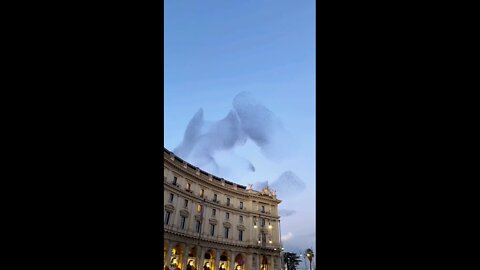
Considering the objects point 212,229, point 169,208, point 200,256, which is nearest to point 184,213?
point 169,208

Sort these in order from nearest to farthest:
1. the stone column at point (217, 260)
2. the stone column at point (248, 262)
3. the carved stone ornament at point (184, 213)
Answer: the carved stone ornament at point (184, 213)
the stone column at point (217, 260)
the stone column at point (248, 262)

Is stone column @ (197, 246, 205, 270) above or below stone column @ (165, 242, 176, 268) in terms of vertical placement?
below

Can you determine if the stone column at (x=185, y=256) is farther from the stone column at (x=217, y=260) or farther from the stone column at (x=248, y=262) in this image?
the stone column at (x=248, y=262)

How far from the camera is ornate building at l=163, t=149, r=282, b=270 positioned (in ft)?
149

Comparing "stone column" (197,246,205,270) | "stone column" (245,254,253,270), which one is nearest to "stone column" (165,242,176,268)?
Result: "stone column" (197,246,205,270)

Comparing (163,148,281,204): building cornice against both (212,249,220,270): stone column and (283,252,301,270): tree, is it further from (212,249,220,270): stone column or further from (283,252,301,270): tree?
(283,252,301,270): tree

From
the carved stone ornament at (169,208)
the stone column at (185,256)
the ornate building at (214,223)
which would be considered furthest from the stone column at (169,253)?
the carved stone ornament at (169,208)

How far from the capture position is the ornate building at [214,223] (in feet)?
149

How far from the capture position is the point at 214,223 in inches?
2088
